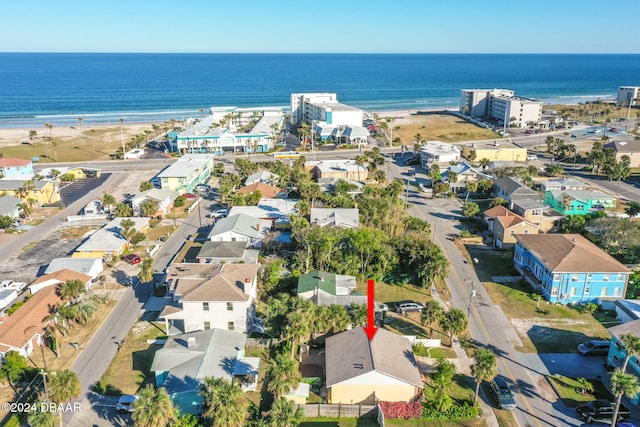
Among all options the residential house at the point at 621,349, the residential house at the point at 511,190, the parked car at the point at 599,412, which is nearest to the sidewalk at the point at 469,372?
the parked car at the point at 599,412

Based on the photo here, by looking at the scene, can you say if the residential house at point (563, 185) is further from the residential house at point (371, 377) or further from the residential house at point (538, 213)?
the residential house at point (371, 377)

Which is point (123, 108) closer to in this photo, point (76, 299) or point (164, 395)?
point (76, 299)

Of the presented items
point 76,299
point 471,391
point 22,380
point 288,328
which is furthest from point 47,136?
point 471,391

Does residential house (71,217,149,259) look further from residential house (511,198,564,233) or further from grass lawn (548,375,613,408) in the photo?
residential house (511,198,564,233)

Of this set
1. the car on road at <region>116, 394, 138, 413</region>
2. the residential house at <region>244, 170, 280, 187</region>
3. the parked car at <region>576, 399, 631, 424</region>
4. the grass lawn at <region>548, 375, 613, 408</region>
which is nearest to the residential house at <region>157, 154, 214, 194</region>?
the residential house at <region>244, 170, 280, 187</region>

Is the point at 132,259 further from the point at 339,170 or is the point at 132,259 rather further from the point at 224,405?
the point at 339,170

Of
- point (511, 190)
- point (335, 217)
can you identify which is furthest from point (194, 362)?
point (511, 190)
